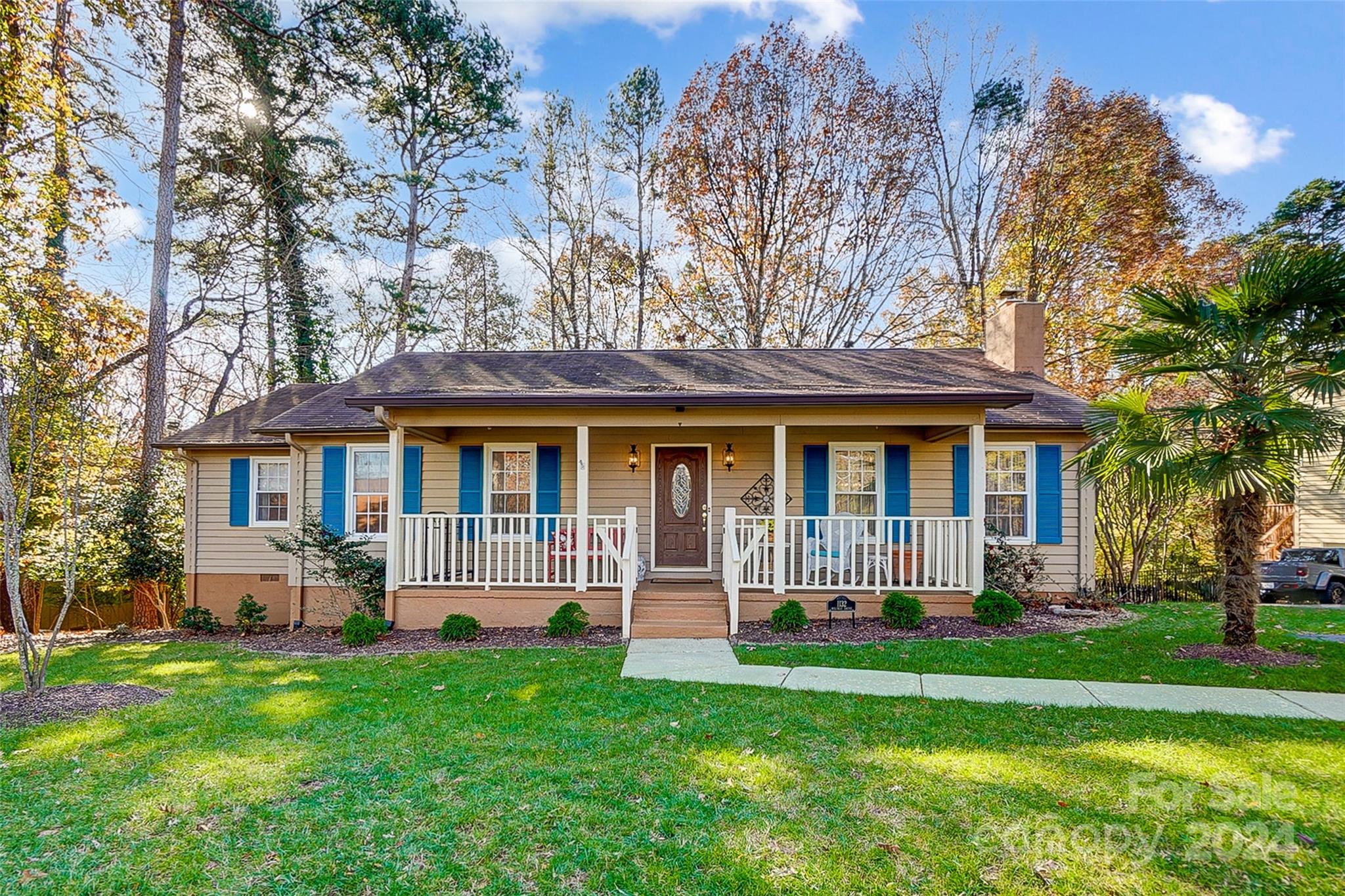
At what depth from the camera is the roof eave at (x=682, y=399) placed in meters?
7.36

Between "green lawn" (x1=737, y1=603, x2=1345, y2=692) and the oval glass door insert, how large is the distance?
3.12m

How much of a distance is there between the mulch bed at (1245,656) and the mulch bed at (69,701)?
965 centimetres

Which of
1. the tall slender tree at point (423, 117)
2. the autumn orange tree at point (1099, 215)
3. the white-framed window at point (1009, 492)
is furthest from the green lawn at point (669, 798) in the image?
the tall slender tree at point (423, 117)

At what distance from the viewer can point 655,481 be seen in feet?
31.5

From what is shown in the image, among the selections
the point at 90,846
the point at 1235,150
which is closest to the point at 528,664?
the point at 90,846

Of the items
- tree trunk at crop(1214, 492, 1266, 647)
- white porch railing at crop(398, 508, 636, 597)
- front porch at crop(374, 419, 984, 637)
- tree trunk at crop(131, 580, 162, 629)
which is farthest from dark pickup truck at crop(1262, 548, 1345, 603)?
tree trunk at crop(131, 580, 162, 629)

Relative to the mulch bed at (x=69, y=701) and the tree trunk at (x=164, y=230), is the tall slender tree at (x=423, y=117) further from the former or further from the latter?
the mulch bed at (x=69, y=701)

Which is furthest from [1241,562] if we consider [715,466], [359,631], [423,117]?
[423,117]

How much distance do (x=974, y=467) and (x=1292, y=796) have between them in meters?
4.79

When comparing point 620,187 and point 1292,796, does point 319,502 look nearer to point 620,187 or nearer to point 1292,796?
point 1292,796

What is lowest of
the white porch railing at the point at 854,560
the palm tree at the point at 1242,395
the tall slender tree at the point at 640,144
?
the white porch railing at the point at 854,560

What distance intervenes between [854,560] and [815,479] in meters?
1.60

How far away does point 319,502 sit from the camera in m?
9.74

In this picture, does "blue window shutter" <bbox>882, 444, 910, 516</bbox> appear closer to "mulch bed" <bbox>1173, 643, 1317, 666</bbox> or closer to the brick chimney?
the brick chimney
